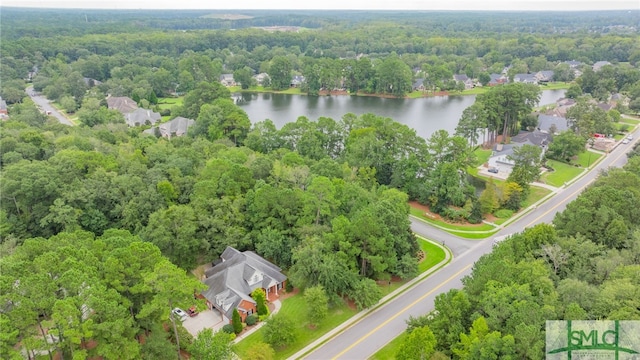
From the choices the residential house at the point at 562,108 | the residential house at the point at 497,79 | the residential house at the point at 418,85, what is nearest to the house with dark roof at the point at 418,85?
the residential house at the point at 418,85

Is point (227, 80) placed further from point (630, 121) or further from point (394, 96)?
point (630, 121)

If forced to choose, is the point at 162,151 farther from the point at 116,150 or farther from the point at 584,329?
the point at 584,329

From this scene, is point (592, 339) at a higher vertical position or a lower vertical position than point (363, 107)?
higher

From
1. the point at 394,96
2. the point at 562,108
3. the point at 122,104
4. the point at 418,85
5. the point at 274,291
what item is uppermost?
the point at 418,85

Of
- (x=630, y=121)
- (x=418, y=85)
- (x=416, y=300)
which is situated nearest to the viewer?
(x=416, y=300)

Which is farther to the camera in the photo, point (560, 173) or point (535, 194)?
point (560, 173)

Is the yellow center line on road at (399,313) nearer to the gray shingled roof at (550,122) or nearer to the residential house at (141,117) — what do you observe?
the gray shingled roof at (550,122)

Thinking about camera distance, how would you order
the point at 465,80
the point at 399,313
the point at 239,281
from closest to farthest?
the point at 399,313
the point at 239,281
the point at 465,80

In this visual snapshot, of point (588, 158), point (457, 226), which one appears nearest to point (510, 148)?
point (588, 158)
